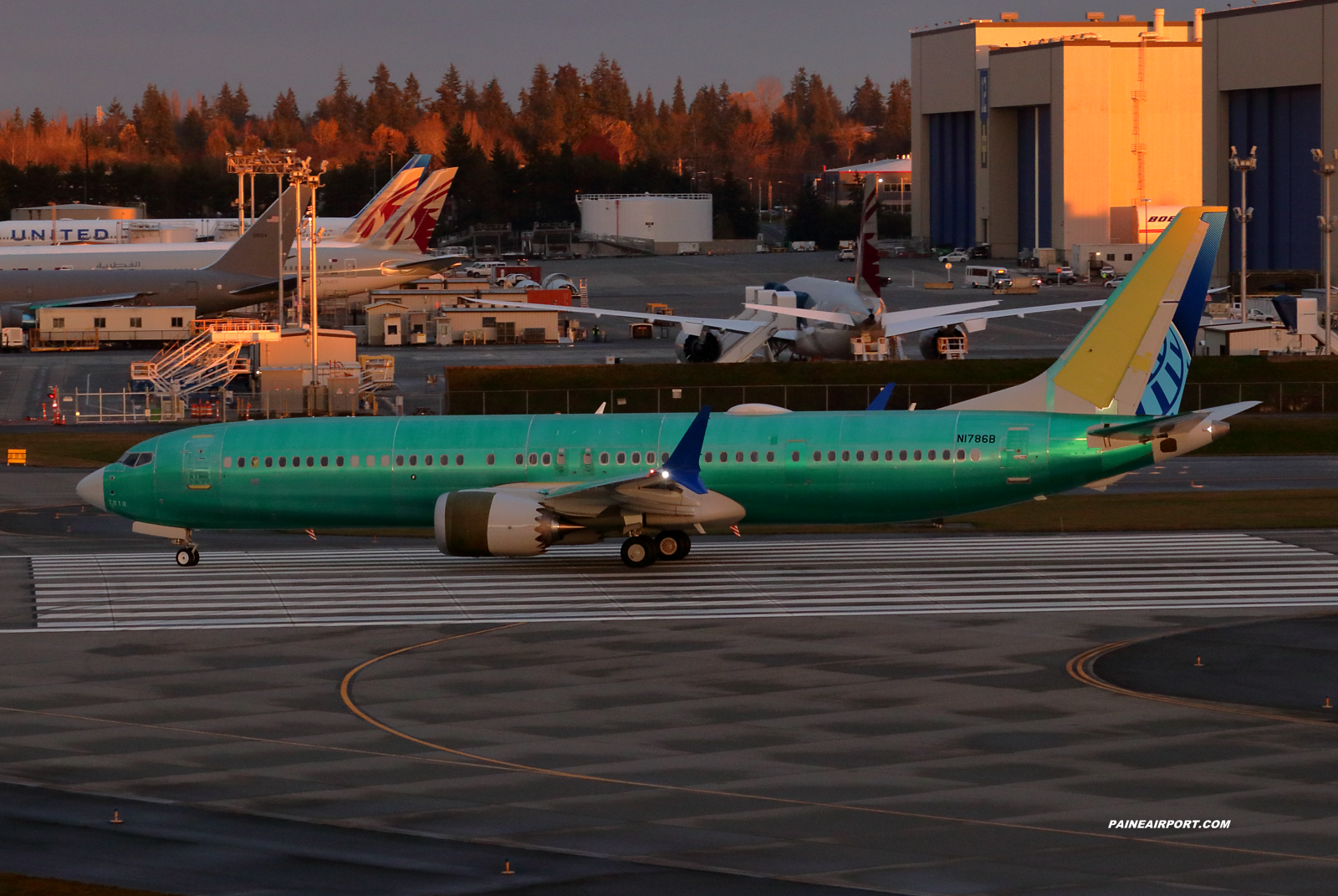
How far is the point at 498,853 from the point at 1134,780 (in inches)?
334

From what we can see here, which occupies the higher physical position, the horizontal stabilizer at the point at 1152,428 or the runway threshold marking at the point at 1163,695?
the horizontal stabilizer at the point at 1152,428

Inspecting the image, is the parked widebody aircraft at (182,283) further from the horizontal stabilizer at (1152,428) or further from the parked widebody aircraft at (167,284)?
the horizontal stabilizer at (1152,428)

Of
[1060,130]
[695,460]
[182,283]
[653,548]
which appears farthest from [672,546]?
[1060,130]

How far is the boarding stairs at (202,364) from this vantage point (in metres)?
78.5

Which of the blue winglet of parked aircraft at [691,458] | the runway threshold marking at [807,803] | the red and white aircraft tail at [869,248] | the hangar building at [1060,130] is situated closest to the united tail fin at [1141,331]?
the blue winglet of parked aircraft at [691,458]

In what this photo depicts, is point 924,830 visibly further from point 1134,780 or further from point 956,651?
point 956,651

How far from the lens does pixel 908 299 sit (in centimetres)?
13088

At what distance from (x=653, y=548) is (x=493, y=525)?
4125mm

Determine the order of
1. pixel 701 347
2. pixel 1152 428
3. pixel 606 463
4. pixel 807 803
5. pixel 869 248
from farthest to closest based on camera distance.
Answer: pixel 701 347 → pixel 869 248 → pixel 606 463 → pixel 1152 428 → pixel 807 803

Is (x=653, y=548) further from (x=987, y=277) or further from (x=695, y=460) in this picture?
(x=987, y=277)

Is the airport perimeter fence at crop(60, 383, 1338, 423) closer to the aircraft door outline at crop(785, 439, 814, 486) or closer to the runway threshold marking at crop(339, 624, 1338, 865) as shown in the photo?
the aircraft door outline at crop(785, 439, 814, 486)

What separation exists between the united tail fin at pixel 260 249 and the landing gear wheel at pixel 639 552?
245 feet

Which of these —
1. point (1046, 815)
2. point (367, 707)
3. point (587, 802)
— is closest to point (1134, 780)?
point (1046, 815)

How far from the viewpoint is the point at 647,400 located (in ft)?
238
